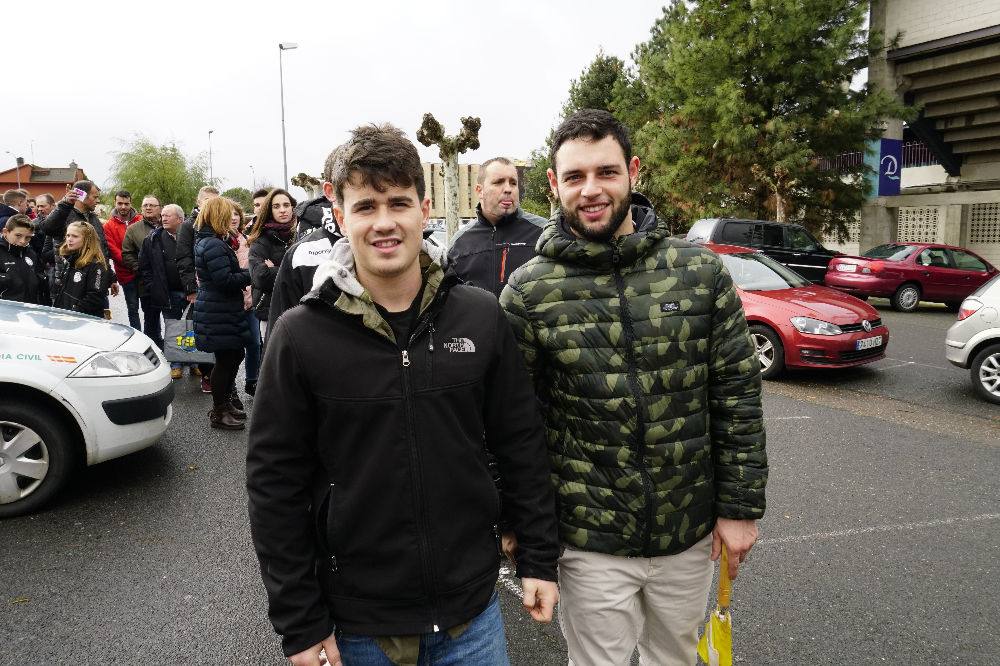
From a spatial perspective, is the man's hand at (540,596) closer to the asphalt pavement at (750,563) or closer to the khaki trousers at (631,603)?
the khaki trousers at (631,603)

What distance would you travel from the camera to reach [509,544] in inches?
72.2

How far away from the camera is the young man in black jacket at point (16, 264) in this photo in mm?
6363

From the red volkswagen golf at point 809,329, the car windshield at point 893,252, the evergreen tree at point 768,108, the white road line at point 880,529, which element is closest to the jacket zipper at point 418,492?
the white road line at point 880,529

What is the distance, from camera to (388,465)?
5.13 ft

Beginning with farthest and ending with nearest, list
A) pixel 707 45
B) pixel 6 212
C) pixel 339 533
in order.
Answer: pixel 707 45 → pixel 6 212 → pixel 339 533

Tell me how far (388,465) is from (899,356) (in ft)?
32.0

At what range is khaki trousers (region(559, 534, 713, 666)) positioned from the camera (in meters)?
1.94

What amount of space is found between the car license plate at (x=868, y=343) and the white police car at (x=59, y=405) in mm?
7119

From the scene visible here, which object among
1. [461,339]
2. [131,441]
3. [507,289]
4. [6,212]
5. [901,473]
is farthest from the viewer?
[6,212]

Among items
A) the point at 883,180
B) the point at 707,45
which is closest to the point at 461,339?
the point at 707,45

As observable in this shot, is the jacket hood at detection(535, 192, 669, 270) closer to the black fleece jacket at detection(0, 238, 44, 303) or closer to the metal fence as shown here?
the black fleece jacket at detection(0, 238, 44, 303)

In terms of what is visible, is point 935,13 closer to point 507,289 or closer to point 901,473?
point 901,473

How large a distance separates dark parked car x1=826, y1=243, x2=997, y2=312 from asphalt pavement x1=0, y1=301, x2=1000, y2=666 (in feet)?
32.2

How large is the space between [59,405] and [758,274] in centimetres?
772
